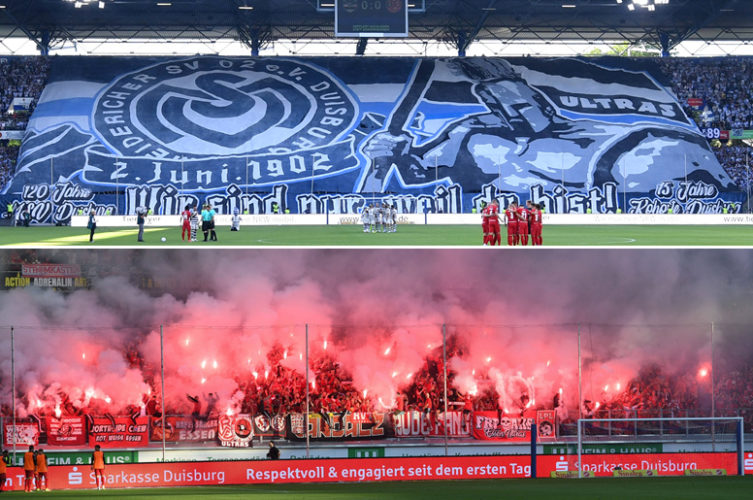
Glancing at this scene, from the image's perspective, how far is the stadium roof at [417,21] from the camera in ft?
248

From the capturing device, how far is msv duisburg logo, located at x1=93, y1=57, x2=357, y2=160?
225ft

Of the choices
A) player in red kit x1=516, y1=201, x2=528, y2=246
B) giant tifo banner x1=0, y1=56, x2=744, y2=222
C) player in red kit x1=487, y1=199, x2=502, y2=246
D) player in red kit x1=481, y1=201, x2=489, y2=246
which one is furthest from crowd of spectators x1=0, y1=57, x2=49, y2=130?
player in red kit x1=516, y1=201, x2=528, y2=246

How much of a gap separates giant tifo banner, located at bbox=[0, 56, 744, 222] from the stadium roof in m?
4.11

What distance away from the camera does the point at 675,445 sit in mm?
27484

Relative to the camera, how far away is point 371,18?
6556 centimetres

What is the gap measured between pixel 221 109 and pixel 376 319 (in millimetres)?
43238

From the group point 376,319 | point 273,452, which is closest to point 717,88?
point 376,319

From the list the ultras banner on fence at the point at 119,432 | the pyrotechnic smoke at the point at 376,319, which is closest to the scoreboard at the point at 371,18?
the pyrotechnic smoke at the point at 376,319

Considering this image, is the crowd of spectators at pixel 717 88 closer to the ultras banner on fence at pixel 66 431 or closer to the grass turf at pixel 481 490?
the grass turf at pixel 481 490

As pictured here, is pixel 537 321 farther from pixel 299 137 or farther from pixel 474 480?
pixel 299 137

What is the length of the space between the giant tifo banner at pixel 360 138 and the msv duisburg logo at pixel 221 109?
0.16 meters

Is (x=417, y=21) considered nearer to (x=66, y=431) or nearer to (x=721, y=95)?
(x=721, y=95)

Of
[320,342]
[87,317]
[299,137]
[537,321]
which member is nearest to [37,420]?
[87,317]

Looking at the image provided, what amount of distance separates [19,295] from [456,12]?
54891 mm
